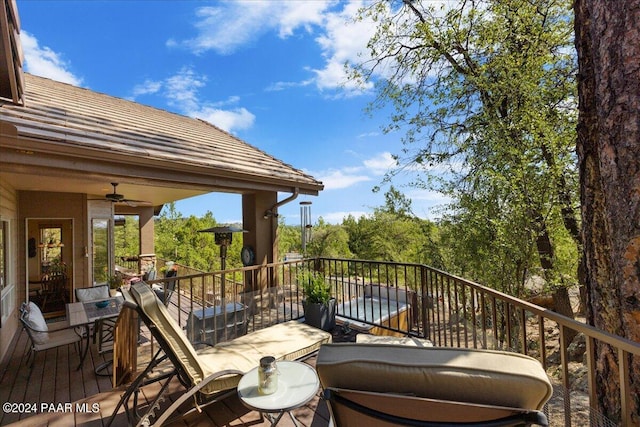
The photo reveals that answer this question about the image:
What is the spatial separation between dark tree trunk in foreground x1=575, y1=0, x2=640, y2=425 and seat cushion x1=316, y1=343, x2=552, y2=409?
95 cm

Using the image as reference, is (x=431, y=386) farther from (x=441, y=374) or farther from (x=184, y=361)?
(x=184, y=361)

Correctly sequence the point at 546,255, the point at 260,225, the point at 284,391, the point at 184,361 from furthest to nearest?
1. the point at 260,225
2. the point at 546,255
3. the point at 184,361
4. the point at 284,391

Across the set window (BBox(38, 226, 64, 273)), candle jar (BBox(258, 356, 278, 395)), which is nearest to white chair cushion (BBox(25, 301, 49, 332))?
candle jar (BBox(258, 356, 278, 395))

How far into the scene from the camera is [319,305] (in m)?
4.54

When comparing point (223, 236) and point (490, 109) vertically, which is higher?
point (490, 109)

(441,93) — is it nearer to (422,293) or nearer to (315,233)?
(422,293)

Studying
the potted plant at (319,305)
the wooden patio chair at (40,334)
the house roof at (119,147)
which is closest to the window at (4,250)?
the wooden patio chair at (40,334)

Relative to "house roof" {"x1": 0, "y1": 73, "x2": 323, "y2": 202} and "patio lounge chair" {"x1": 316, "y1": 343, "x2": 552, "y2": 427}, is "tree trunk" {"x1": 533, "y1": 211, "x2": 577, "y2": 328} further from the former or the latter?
"patio lounge chair" {"x1": 316, "y1": 343, "x2": 552, "y2": 427}

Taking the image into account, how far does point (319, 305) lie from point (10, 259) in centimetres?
570

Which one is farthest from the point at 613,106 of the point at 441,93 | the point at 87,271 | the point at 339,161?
the point at 339,161

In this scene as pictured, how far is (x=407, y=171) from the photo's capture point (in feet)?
22.7

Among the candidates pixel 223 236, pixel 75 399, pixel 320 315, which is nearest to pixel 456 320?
pixel 320 315

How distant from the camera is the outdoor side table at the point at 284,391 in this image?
1.82 meters

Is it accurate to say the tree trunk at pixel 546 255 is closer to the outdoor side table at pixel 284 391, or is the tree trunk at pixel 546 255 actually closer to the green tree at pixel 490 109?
the green tree at pixel 490 109
